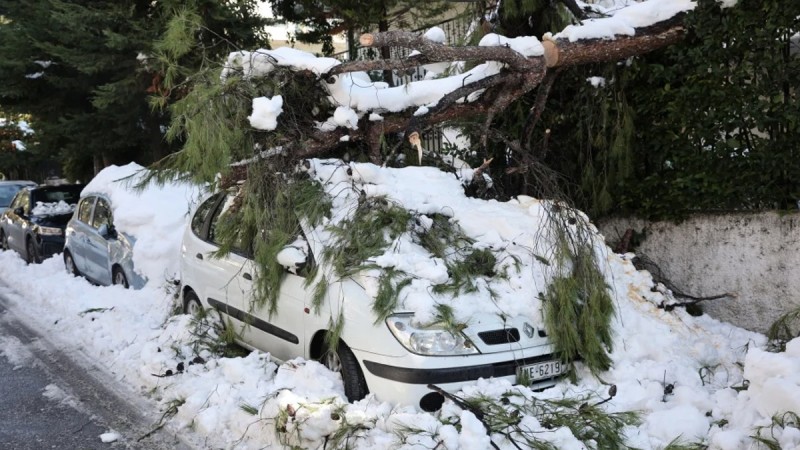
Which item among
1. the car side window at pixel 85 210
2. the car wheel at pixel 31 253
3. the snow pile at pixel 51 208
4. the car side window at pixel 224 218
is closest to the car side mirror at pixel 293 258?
the car side window at pixel 224 218

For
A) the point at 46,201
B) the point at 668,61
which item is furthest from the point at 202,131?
the point at 46,201

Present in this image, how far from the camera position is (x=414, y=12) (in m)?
12.4

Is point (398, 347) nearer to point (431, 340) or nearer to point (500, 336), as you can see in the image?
point (431, 340)

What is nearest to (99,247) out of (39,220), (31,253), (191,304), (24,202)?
(191,304)

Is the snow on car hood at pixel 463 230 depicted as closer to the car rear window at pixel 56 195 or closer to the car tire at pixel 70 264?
the car tire at pixel 70 264

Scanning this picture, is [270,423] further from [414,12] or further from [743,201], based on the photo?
[414,12]

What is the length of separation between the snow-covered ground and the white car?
12 centimetres

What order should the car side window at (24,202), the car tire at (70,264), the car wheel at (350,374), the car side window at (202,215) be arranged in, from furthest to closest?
the car side window at (24,202)
the car tire at (70,264)
the car side window at (202,215)
the car wheel at (350,374)

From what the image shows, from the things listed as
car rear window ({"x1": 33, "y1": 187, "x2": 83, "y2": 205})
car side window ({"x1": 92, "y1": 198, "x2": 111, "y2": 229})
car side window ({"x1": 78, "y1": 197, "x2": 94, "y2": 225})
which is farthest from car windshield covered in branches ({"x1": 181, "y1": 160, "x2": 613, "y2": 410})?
car rear window ({"x1": 33, "y1": 187, "x2": 83, "y2": 205})

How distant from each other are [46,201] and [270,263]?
9605mm

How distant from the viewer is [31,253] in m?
12.5

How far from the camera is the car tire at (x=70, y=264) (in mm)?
10547

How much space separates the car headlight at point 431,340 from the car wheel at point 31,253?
32.9ft

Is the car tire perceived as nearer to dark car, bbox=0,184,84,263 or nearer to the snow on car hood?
dark car, bbox=0,184,84,263
